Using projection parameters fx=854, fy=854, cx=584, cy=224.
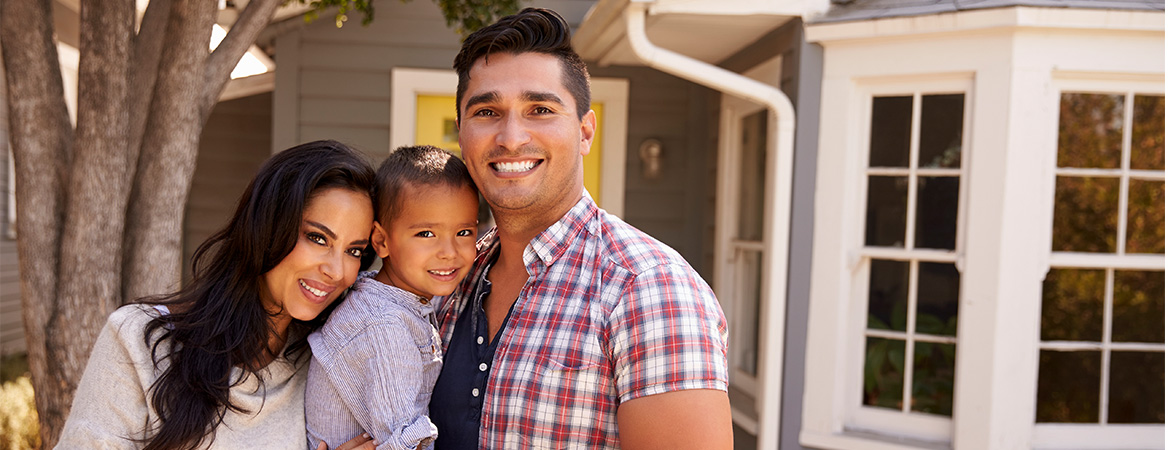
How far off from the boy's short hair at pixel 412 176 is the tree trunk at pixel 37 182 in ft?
4.06

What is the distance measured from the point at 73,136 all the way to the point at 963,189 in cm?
337

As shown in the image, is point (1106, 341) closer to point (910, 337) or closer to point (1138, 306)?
point (1138, 306)

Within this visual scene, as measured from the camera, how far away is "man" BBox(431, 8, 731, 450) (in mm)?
1477

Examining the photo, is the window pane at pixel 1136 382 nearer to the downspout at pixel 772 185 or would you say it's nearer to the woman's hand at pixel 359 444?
the downspout at pixel 772 185

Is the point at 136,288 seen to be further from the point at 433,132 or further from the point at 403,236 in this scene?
the point at 433,132

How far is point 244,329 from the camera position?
1.79 metres

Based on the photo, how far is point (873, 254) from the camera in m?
3.84

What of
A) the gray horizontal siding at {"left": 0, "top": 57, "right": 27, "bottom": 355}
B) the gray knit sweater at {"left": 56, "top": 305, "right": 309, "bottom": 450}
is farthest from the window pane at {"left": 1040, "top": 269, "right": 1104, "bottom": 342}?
the gray horizontal siding at {"left": 0, "top": 57, "right": 27, "bottom": 355}

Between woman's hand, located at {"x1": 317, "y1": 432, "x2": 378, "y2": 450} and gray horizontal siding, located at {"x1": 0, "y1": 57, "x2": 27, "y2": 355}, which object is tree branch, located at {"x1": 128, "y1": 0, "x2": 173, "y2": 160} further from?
gray horizontal siding, located at {"x1": 0, "y1": 57, "x2": 27, "y2": 355}

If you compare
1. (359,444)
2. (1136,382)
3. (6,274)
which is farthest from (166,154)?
(6,274)

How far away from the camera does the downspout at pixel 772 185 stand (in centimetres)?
385

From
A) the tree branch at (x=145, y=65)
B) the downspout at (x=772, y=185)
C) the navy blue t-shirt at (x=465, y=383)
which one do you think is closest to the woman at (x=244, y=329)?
the navy blue t-shirt at (x=465, y=383)

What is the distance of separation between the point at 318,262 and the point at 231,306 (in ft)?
0.66

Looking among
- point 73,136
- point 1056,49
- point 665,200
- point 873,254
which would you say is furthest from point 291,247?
point 665,200
